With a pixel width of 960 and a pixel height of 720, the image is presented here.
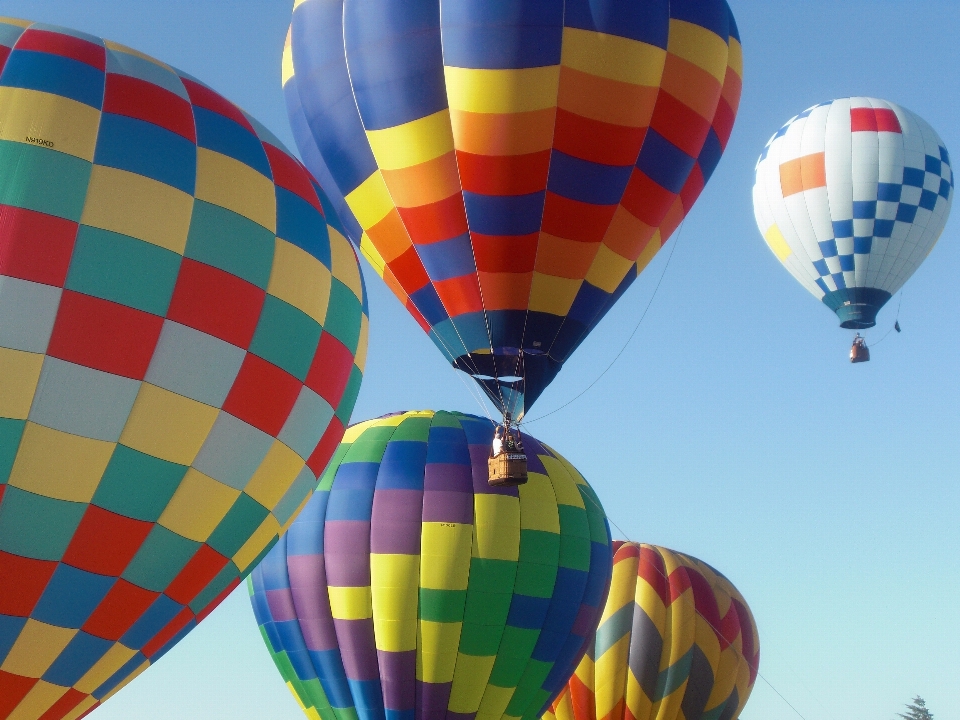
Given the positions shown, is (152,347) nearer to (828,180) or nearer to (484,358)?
(484,358)

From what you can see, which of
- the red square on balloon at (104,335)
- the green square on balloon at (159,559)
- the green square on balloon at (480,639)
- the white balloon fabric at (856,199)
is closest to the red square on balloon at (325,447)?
the green square on balloon at (159,559)

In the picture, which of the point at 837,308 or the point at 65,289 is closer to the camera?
the point at 65,289

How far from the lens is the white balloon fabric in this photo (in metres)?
16.8

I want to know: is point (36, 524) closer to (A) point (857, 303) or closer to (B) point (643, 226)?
(B) point (643, 226)

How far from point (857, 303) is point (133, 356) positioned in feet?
39.7

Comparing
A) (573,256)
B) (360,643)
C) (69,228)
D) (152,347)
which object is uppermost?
(573,256)

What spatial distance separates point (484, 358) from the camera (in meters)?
10.8

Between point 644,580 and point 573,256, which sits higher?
point 573,256

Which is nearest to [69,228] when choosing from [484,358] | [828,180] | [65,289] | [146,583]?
[65,289]

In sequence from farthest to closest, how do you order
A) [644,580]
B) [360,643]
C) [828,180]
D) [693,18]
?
[828,180] < [644,580] < [360,643] < [693,18]

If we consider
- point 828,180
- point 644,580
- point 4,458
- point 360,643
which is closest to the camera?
point 4,458

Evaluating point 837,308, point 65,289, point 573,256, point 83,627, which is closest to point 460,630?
point 573,256

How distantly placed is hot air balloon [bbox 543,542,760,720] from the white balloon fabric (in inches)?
162

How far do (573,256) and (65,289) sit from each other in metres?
4.70
